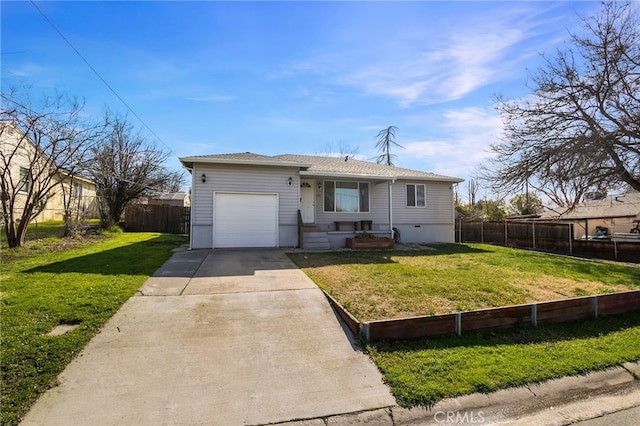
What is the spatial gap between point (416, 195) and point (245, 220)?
28.3ft

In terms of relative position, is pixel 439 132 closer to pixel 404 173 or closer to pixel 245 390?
pixel 404 173

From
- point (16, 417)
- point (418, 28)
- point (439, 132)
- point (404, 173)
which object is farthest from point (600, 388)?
point (439, 132)

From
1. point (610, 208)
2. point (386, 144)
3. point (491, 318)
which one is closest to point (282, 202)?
point (491, 318)

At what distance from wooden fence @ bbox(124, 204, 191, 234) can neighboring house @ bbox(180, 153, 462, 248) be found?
8.64 m

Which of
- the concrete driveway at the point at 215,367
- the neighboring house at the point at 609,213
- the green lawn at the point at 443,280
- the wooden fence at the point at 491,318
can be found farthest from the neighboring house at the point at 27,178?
the neighboring house at the point at 609,213

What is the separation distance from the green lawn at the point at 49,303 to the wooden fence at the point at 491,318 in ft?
11.2

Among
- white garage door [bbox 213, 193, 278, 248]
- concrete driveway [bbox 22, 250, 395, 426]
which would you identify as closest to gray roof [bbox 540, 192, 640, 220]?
white garage door [bbox 213, 193, 278, 248]

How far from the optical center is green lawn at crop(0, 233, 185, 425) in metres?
2.97

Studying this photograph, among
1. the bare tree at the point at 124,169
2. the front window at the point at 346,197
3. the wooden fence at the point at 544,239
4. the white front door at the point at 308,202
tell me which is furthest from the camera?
the bare tree at the point at 124,169

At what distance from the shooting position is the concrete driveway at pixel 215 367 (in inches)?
107

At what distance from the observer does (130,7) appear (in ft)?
25.5

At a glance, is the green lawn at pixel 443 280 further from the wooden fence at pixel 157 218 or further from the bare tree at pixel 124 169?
the bare tree at pixel 124 169

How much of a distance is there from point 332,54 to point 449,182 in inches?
366

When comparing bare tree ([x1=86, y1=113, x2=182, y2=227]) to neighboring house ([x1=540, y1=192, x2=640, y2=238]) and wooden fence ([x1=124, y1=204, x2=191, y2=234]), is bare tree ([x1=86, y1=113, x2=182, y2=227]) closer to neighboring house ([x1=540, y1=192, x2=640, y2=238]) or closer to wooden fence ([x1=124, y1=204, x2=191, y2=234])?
wooden fence ([x1=124, y1=204, x2=191, y2=234])
